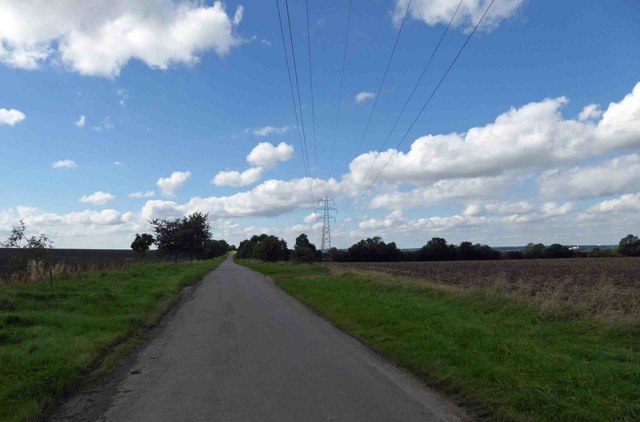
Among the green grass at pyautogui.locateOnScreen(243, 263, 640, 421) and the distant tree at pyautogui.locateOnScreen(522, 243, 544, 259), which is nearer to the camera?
the green grass at pyautogui.locateOnScreen(243, 263, 640, 421)

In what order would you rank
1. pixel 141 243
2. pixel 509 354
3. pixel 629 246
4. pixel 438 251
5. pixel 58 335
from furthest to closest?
pixel 438 251 → pixel 629 246 → pixel 141 243 → pixel 58 335 → pixel 509 354

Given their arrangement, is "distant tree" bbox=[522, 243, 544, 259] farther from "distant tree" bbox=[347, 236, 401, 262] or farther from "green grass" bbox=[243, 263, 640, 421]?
"green grass" bbox=[243, 263, 640, 421]

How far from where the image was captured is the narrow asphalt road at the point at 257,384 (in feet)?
19.5

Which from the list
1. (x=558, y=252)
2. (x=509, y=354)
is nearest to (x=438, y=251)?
(x=558, y=252)

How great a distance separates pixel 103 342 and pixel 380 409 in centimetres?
653

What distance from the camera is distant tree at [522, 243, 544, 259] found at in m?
103

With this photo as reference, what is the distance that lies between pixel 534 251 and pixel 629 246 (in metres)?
17.1

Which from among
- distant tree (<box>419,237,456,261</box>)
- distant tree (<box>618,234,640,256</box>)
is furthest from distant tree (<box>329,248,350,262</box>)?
distant tree (<box>618,234,640,256</box>)

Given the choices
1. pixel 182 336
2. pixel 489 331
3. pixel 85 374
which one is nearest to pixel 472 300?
pixel 489 331

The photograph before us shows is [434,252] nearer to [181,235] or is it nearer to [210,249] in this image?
[210,249]

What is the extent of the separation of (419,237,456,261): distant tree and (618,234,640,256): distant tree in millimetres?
32266

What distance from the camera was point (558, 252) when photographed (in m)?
101

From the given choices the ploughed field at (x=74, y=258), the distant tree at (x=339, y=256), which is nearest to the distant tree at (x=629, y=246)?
the distant tree at (x=339, y=256)

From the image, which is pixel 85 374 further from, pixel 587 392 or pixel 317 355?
pixel 587 392
